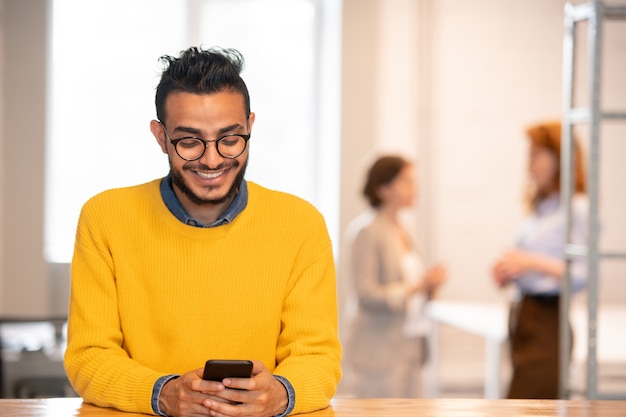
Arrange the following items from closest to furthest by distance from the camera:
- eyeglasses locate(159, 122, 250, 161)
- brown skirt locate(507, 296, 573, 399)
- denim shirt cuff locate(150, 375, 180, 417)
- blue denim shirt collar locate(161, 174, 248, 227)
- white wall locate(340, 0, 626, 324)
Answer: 1. denim shirt cuff locate(150, 375, 180, 417)
2. eyeglasses locate(159, 122, 250, 161)
3. blue denim shirt collar locate(161, 174, 248, 227)
4. brown skirt locate(507, 296, 573, 399)
5. white wall locate(340, 0, 626, 324)

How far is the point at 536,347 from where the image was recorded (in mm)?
3969

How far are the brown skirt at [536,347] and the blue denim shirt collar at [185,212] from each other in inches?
86.0

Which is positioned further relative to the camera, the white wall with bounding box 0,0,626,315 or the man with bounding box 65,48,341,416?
the white wall with bounding box 0,0,626,315

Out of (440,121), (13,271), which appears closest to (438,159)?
(440,121)

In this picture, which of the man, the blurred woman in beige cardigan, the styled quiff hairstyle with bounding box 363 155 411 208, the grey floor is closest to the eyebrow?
the man

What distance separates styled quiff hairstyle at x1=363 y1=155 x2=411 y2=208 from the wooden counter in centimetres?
267

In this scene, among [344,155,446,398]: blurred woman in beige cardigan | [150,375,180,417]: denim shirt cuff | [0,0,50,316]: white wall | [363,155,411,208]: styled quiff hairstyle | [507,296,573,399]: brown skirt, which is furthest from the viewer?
[0,0,50,316]: white wall

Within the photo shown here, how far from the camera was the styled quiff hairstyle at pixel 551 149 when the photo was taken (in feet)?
13.7

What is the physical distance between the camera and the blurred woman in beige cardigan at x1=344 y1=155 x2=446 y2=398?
4.53 m

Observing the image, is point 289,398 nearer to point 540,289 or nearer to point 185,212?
point 185,212

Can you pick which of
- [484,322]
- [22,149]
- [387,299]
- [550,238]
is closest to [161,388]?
[550,238]

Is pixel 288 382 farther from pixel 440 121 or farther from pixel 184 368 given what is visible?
pixel 440 121

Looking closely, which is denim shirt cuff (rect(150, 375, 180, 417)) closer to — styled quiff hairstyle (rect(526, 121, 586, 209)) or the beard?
the beard

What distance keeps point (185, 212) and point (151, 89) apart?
170 inches
